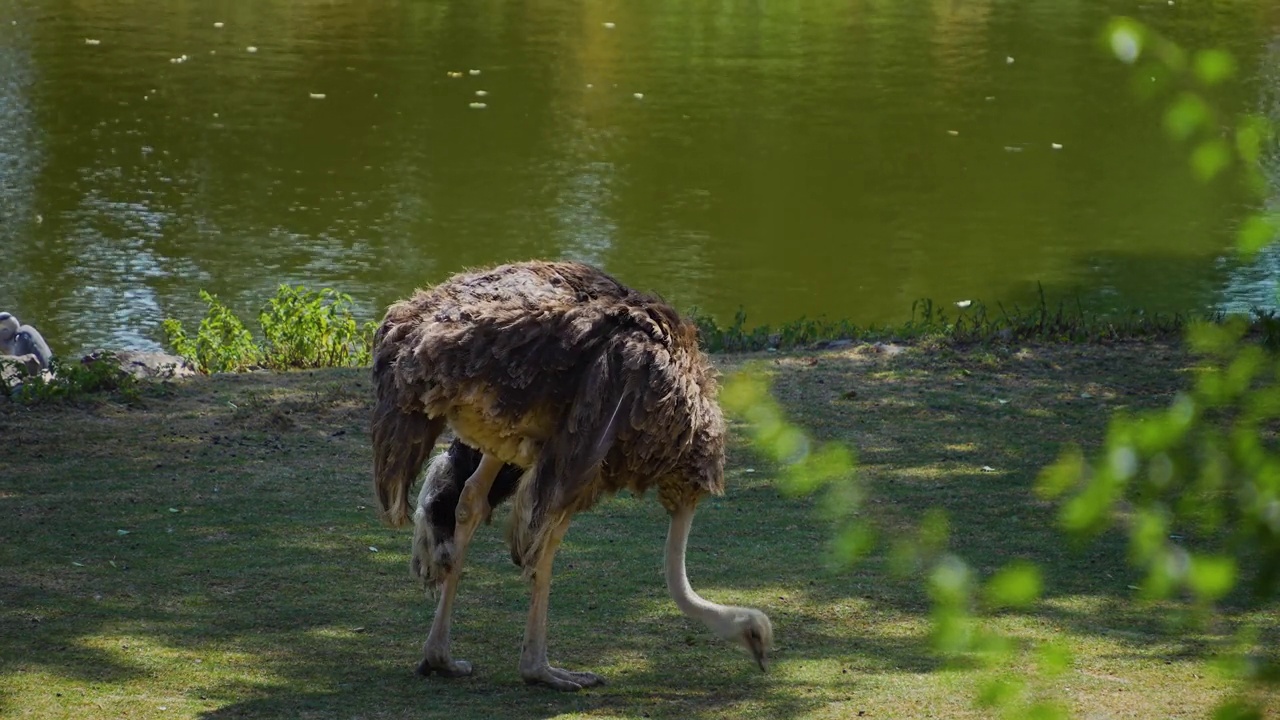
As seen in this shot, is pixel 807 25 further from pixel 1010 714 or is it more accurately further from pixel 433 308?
pixel 1010 714

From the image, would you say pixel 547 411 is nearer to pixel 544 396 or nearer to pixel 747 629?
pixel 544 396

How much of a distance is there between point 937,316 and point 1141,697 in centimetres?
785

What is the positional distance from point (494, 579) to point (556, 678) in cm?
129

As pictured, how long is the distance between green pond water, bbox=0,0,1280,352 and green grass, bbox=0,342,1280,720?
4.27 m

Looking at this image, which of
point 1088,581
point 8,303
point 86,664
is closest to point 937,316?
point 1088,581

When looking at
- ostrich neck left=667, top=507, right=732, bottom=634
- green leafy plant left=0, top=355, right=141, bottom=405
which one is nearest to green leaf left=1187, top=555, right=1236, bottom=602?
ostrich neck left=667, top=507, right=732, bottom=634

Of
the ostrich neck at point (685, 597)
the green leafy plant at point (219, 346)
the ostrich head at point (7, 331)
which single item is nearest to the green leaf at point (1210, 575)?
the ostrich neck at point (685, 597)

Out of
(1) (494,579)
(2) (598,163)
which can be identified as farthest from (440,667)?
(2) (598,163)

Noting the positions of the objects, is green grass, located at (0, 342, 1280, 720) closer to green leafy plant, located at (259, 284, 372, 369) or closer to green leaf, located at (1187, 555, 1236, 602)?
green leafy plant, located at (259, 284, 372, 369)

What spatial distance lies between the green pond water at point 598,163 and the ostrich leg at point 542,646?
7566 mm

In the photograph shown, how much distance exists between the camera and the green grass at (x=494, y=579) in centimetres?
496

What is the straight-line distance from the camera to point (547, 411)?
5.04 m

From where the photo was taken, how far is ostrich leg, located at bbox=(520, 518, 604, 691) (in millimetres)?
5023

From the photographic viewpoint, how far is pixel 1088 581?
6.17 meters
